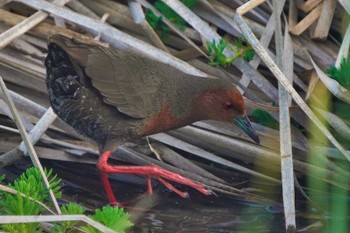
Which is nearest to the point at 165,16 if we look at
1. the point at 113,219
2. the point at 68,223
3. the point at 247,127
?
the point at 247,127

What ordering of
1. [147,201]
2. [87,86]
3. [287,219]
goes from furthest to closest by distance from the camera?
1. [147,201]
2. [87,86]
3. [287,219]

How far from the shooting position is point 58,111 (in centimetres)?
460

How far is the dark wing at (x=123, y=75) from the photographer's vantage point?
4.40 m

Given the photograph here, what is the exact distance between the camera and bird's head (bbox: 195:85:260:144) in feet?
15.3

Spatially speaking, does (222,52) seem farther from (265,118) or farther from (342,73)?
(342,73)

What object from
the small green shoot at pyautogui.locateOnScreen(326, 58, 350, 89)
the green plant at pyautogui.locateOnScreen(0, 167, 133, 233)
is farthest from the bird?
the green plant at pyautogui.locateOnScreen(0, 167, 133, 233)

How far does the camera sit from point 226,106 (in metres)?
4.70

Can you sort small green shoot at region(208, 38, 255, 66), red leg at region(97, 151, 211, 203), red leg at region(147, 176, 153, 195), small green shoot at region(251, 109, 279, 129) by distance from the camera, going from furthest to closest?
small green shoot at region(208, 38, 255, 66) → small green shoot at region(251, 109, 279, 129) → red leg at region(147, 176, 153, 195) → red leg at region(97, 151, 211, 203)

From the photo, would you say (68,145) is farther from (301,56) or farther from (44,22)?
(301,56)

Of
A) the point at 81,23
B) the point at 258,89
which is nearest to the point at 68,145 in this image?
the point at 81,23

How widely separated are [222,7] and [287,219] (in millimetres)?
1724

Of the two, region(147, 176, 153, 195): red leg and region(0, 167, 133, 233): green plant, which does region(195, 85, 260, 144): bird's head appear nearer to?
region(147, 176, 153, 195): red leg

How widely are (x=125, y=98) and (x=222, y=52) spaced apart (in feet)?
2.83

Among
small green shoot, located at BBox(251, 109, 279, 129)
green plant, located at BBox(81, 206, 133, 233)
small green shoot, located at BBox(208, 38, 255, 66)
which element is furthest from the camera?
small green shoot, located at BBox(208, 38, 255, 66)
